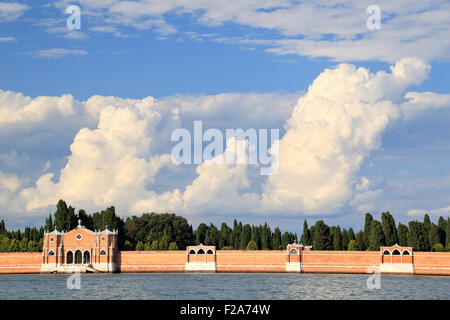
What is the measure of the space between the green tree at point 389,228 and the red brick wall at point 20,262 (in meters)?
41.2

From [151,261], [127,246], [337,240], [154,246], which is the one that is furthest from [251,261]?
[127,246]

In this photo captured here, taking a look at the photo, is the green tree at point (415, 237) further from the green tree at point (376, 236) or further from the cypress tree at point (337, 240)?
the cypress tree at point (337, 240)

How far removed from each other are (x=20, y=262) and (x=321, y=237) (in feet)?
120

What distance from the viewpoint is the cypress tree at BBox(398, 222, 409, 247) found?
80.4m

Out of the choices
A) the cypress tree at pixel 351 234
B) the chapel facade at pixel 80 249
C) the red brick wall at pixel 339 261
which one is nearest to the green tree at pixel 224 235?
the cypress tree at pixel 351 234

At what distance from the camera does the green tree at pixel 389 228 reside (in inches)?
3172

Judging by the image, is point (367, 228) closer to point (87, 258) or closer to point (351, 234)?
point (351, 234)

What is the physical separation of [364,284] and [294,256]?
17.6 m

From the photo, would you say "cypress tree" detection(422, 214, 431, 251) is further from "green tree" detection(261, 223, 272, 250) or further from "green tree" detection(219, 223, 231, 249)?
"green tree" detection(219, 223, 231, 249)

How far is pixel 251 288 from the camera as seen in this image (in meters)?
56.4

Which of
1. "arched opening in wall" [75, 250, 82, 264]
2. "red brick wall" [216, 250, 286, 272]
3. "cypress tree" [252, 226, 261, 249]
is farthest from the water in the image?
"cypress tree" [252, 226, 261, 249]

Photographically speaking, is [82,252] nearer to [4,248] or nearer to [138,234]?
[4,248]

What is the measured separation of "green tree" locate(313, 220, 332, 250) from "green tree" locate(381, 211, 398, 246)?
23.1 feet
